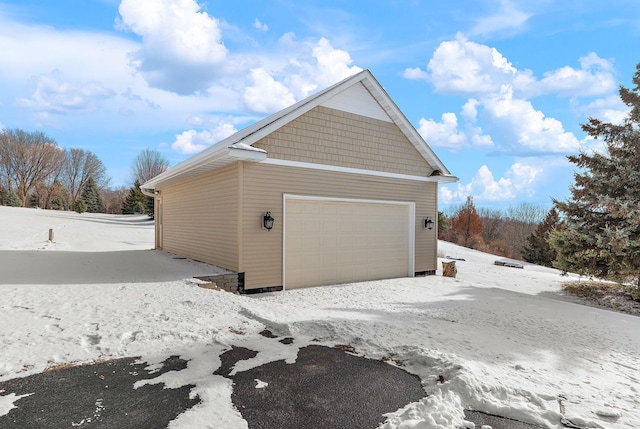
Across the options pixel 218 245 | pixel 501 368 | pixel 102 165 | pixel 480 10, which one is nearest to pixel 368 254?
pixel 218 245

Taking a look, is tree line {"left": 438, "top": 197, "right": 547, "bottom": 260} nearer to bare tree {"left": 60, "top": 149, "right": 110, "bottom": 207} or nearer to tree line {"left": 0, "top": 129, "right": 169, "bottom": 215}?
tree line {"left": 0, "top": 129, "right": 169, "bottom": 215}

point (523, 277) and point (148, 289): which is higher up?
point (148, 289)

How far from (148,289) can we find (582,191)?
1218 cm

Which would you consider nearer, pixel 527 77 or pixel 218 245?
pixel 218 245

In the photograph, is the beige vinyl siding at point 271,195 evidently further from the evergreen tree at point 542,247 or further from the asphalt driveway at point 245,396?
the evergreen tree at point 542,247

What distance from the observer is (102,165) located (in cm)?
5112

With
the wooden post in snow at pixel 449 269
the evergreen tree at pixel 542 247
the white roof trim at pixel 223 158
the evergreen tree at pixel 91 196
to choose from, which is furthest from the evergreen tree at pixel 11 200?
the evergreen tree at pixel 542 247

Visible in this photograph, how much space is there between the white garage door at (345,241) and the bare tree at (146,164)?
46548 mm

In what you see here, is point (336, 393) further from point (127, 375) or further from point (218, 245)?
point (218, 245)

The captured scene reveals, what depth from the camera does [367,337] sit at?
4.31 m

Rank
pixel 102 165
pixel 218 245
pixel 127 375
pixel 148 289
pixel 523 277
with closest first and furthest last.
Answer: pixel 127 375 < pixel 148 289 < pixel 218 245 < pixel 523 277 < pixel 102 165

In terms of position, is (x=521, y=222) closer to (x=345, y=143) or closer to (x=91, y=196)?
(x=345, y=143)

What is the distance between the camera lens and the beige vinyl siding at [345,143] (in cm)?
830

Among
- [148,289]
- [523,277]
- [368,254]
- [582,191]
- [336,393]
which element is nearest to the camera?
[336,393]
